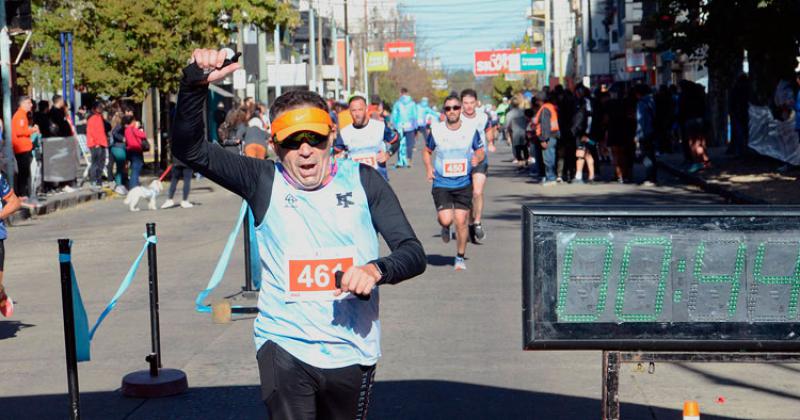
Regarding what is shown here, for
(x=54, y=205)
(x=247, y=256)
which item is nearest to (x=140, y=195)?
(x=54, y=205)

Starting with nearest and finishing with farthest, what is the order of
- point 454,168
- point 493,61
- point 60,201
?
point 454,168
point 60,201
point 493,61

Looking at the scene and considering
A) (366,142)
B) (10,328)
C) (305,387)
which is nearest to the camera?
(305,387)

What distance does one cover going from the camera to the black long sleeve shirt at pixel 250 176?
434 centimetres

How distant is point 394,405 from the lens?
24.1 ft

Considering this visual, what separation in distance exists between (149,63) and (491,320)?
22.2m

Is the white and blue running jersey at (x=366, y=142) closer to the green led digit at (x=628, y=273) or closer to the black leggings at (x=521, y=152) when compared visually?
the green led digit at (x=628, y=273)

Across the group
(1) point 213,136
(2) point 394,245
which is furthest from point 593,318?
(1) point 213,136

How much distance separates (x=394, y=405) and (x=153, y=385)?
4.91 ft

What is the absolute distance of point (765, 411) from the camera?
710cm

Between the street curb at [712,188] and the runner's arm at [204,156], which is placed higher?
the runner's arm at [204,156]

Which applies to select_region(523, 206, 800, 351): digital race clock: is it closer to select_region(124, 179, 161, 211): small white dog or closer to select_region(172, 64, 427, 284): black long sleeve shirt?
select_region(172, 64, 427, 284): black long sleeve shirt

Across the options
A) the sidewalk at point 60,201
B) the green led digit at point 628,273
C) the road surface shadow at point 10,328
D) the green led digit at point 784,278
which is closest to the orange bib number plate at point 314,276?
the green led digit at point 628,273

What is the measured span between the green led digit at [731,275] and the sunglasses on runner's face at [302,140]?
1.61 m

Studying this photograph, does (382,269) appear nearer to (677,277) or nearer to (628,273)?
(628,273)
